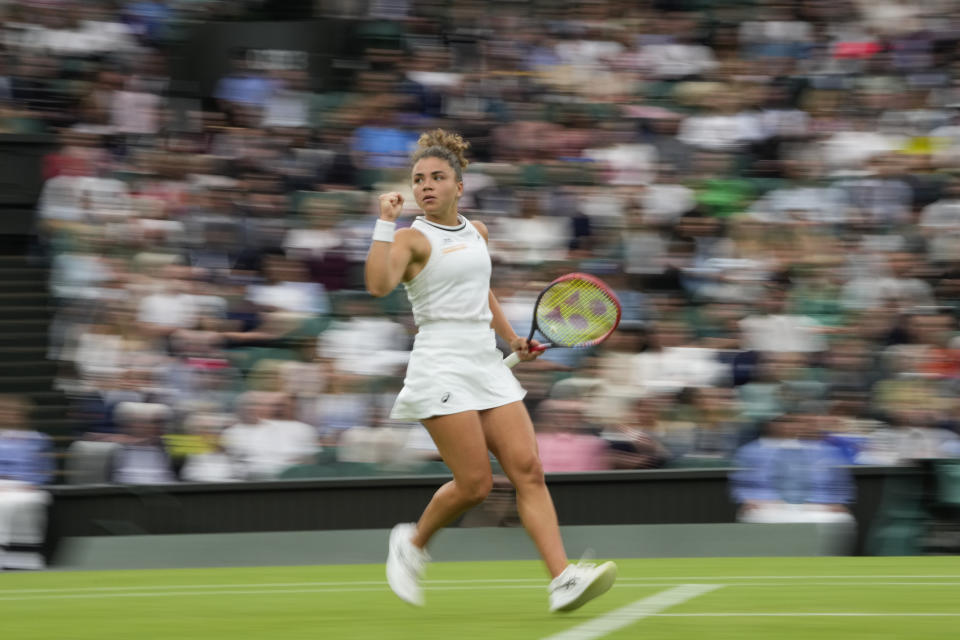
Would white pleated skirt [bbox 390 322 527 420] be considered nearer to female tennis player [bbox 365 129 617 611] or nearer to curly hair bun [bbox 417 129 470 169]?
female tennis player [bbox 365 129 617 611]

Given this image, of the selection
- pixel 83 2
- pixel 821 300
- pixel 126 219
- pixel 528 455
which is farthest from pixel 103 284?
pixel 528 455

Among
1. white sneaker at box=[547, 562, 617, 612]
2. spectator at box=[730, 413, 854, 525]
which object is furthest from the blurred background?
white sneaker at box=[547, 562, 617, 612]

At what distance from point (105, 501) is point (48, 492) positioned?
0.39 m

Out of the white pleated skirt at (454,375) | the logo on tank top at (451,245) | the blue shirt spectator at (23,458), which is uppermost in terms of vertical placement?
the logo on tank top at (451,245)

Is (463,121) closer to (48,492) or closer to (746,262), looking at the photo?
(746,262)

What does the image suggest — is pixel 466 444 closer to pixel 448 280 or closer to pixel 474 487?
pixel 474 487

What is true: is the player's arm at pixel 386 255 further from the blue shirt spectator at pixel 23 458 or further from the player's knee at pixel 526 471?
the blue shirt spectator at pixel 23 458

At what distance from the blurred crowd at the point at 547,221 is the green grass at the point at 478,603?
1804 millimetres

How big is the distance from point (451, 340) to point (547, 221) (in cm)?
628

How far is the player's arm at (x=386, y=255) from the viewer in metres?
5.15

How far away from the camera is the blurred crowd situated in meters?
10.3

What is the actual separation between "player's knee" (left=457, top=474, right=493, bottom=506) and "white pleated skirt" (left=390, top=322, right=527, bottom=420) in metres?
0.26

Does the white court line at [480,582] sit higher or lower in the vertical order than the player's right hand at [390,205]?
lower

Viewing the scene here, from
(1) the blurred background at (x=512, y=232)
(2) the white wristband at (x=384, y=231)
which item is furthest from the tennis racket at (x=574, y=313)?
(1) the blurred background at (x=512, y=232)
